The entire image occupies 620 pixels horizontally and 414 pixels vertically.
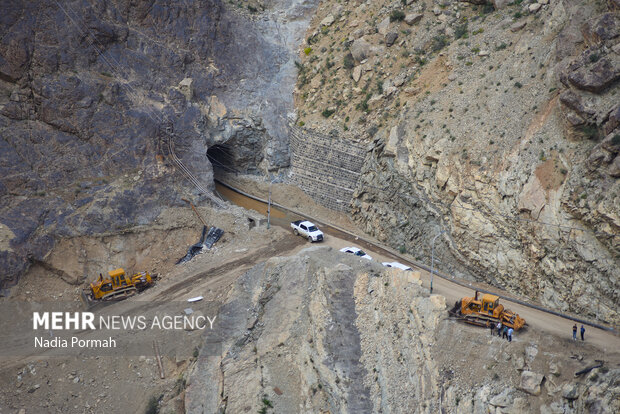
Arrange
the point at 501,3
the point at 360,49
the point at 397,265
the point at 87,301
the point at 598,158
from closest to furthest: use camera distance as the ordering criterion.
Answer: the point at 598,158 → the point at 397,265 → the point at 87,301 → the point at 501,3 → the point at 360,49

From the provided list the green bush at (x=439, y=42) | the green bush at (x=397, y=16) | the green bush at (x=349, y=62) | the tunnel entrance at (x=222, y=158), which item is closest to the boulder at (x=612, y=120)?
the green bush at (x=439, y=42)

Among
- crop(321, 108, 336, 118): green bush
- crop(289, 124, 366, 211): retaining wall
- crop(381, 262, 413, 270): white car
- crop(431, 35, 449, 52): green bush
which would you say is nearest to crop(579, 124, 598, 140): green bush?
crop(381, 262, 413, 270): white car

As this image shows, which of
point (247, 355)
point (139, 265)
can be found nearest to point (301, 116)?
point (139, 265)

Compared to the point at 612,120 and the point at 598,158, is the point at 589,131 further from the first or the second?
the point at 598,158

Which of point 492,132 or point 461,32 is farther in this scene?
point 461,32

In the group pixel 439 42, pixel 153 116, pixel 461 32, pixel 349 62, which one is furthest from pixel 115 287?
pixel 461 32

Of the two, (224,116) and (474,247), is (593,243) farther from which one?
(224,116)
